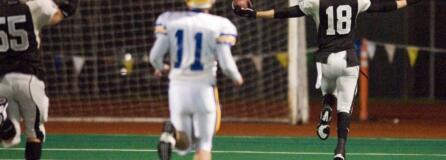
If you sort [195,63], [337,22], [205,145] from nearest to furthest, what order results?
[195,63], [205,145], [337,22]

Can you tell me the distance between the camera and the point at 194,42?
887 centimetres

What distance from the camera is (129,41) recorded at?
24141mm

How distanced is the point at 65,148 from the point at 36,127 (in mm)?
3727

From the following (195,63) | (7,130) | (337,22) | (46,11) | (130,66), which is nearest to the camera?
(195,63)

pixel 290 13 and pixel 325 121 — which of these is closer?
pixel 290 13

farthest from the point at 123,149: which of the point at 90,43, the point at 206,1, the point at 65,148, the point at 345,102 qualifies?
the point at 90,43

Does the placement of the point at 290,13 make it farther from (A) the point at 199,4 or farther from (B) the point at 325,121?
(A) the point at 199,4

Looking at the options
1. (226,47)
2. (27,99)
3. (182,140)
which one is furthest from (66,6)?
(226,47)

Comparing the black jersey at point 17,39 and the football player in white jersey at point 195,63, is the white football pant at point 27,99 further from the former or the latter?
the football player in white jersey at point 195,63

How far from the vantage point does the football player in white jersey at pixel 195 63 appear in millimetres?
8844

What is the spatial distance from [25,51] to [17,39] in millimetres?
129

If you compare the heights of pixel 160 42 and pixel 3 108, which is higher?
pixel 160 42

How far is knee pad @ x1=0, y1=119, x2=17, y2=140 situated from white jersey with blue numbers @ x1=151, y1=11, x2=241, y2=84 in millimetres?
2088

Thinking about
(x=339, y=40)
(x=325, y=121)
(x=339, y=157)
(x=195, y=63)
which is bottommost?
(x=339, y=157)
